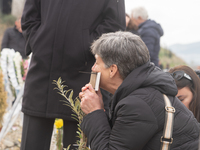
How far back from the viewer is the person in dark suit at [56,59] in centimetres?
228

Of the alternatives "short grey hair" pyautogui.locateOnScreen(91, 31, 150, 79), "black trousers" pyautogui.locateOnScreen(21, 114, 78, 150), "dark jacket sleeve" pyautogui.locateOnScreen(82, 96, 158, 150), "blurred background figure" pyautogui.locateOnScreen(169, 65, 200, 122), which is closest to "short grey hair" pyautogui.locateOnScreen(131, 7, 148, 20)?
"blurred background figure" pyautogui.locateOnScreen(169, 65, 200, 122)

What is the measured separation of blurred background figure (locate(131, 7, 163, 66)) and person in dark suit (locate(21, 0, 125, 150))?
2162 mm

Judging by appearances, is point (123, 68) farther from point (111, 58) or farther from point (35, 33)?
point (35, 33)

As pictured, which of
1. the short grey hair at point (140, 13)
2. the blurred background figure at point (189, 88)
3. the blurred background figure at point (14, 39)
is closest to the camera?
the blurred background figure at point (189, 88)

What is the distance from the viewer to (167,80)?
1779mm

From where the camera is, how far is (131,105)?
1649 mm

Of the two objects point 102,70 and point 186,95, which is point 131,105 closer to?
point 102,70

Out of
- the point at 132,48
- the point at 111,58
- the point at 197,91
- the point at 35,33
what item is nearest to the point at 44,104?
the point at 35,33

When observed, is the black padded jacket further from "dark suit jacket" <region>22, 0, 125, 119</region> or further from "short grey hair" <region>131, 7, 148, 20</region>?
"short grey hair" <region>131, 7, 148, 20</region>

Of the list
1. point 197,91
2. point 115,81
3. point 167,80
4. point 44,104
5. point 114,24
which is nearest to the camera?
point 167,80

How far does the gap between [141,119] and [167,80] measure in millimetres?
320

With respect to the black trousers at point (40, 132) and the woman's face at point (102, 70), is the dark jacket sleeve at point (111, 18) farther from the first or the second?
the black trousers at point (40, 132)

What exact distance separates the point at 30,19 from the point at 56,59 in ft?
1.41

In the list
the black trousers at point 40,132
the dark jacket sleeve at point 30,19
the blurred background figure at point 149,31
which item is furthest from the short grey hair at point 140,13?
the black trousers at point 40,132
